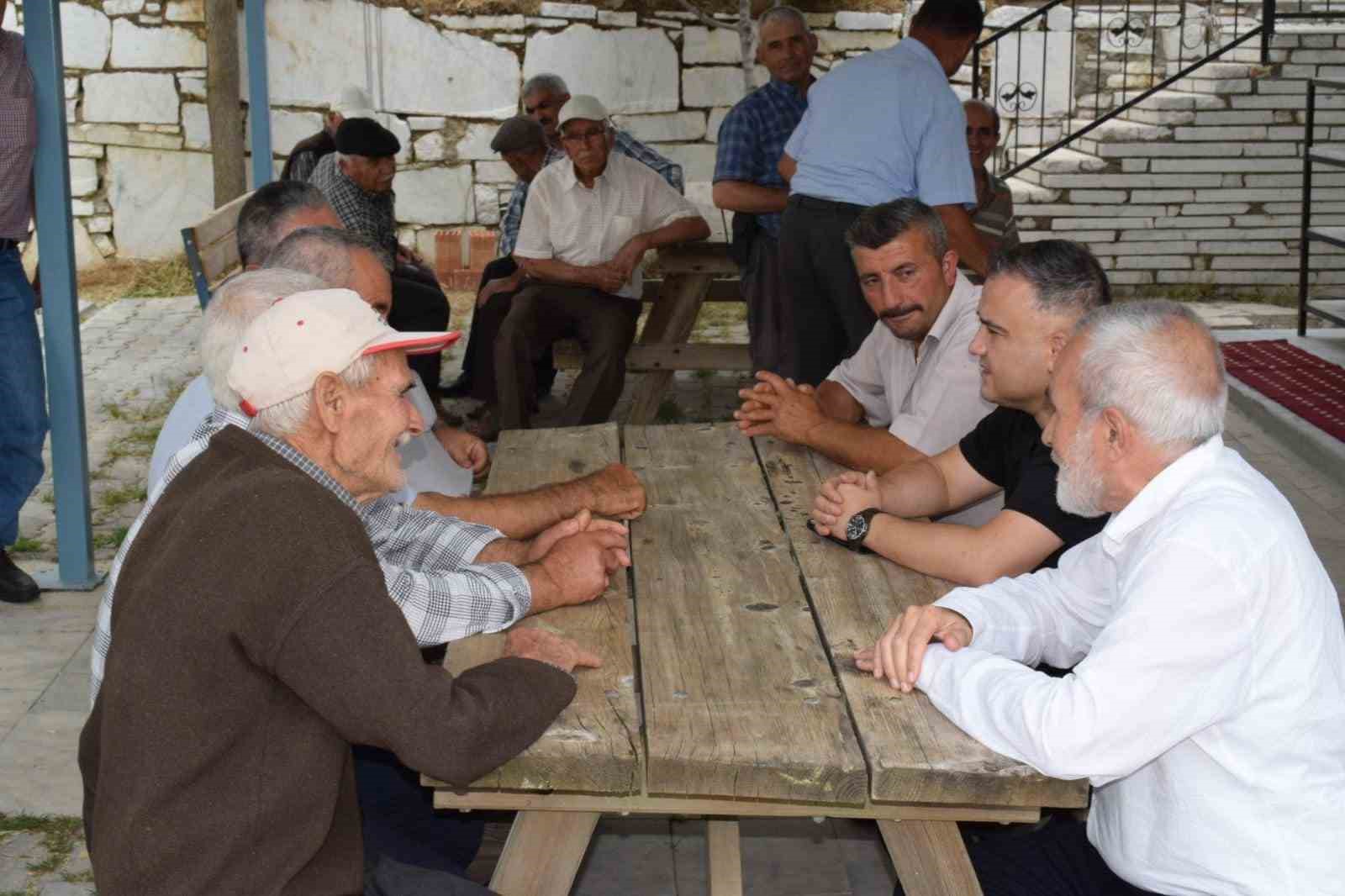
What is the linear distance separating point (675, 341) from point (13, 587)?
2.85m

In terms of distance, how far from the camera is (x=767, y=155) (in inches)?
243

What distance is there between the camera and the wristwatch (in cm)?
274

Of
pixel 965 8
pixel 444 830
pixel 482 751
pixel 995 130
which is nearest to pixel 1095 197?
pixel 995 130

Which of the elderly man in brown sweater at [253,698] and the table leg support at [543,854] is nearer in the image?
the elderly man in brown sweater at [253,698]

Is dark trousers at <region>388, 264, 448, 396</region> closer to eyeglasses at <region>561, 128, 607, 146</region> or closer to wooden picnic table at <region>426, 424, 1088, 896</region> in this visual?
eyeglasses at <region>561, 128, 607, 146</region>

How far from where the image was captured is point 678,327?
657 cm

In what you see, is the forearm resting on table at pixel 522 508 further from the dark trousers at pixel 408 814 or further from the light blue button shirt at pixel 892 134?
the light blue button shirt at pixel 892 134

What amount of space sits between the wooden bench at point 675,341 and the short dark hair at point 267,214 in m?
2.81

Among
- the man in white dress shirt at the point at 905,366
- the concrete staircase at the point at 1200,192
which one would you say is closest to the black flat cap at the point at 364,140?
the man in white dress shirt at the point at 905,366

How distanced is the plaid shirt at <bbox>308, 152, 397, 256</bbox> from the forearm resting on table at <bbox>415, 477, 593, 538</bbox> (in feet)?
11.5

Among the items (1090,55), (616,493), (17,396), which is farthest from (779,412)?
(1090,55)

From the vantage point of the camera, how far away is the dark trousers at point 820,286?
5133 mm

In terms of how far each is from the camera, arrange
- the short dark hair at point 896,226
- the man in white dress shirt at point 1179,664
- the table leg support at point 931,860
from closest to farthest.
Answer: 1. the man in white dress shirt at point 1179,664
2. the table leg support at point 931,860
3. the short dark hair at point 896,226

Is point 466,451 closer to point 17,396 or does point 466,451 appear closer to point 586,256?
point 17,396
